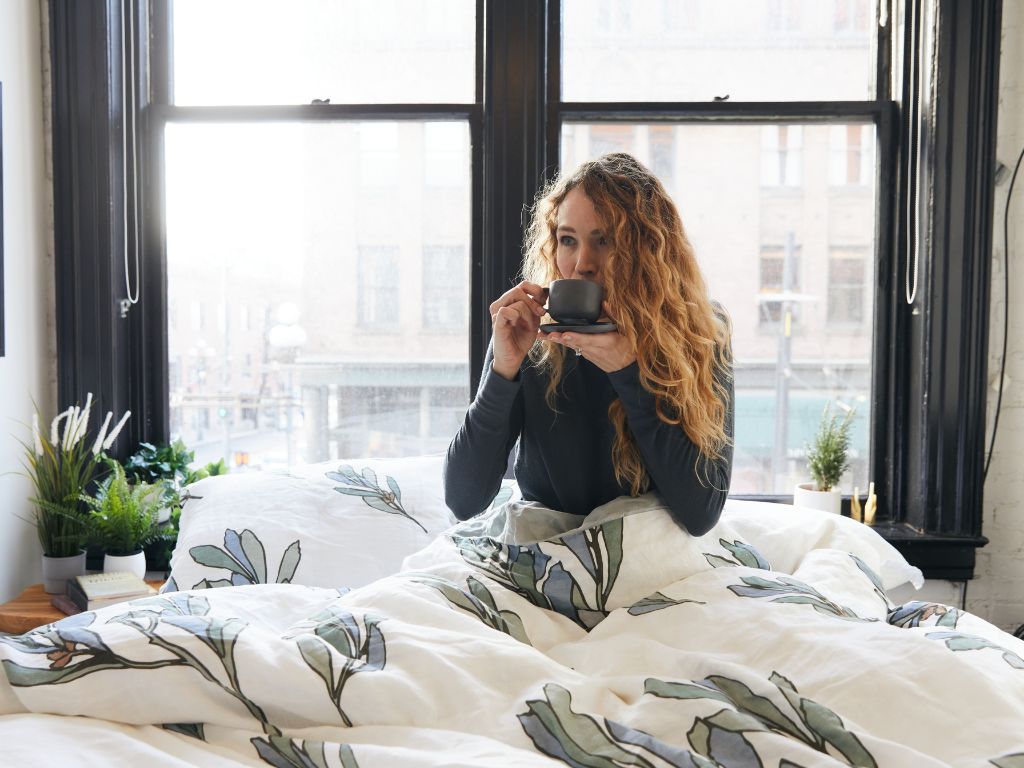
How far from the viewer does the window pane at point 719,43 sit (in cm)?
226

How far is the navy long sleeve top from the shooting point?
133 centimetres

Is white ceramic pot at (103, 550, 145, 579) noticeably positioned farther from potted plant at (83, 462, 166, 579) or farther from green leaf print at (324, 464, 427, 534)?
green leaf print at (324, 464, 427, 534)

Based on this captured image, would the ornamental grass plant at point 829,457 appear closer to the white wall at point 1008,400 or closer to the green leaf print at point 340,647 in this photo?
the white wall at point 1008,400

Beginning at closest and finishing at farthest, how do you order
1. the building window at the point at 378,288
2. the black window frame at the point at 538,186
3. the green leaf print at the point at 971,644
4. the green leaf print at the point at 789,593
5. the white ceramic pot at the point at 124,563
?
the green leaf print at the point at 971,644, the green leaf print at the point at 789,593, the white ceramic pot at the point at 124,563, the black window frame at the point at 538,186, the building window at the point at 378,288

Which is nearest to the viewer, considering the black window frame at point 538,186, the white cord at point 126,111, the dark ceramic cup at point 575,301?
the dark ceramic cup at point 575,301

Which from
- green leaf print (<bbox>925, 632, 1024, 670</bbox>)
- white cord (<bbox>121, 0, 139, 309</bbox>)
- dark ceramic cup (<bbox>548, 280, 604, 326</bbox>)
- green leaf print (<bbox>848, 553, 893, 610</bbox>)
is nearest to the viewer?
green leaf print (<bbox>925, 632, 1024, 670</bbox>)

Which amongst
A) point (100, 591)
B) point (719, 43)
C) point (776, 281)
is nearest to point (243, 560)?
point (100, 591)

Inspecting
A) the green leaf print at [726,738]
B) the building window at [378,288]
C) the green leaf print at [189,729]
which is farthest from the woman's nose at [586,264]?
the building window at [378,288]

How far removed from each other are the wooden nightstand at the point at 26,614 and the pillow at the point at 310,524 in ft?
1.22

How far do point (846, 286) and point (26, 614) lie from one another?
211 cm

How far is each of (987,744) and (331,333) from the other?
6.06 feet

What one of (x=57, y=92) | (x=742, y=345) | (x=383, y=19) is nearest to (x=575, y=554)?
(x=742, y=345)

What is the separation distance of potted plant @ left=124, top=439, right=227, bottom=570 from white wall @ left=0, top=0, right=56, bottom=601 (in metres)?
0.25

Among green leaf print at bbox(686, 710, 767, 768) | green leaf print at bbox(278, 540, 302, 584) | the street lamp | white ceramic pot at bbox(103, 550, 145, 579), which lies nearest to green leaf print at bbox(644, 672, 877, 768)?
green leaf print at bbox(686, 710, 767, 768)
